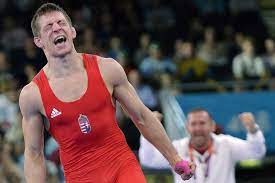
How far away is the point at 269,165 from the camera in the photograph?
438 inches

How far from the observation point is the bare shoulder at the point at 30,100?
5309 millimetres

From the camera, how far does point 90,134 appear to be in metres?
5.32

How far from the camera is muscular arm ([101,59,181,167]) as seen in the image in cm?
536

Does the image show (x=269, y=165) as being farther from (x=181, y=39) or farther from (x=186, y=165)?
(x=186, y=165)

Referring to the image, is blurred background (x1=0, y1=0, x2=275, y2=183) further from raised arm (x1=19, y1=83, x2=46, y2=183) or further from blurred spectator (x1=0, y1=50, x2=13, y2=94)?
raised arm (x1=19, y1=83, x2=46, y2=183)

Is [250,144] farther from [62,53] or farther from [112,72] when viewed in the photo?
[62,53]

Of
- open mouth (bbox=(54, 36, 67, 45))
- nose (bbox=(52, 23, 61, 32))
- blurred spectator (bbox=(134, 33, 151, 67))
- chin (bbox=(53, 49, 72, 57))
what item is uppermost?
blurred spectator (bbox=(134, 33, 151, 67))

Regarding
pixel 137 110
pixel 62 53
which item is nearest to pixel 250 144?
pixel 137 110

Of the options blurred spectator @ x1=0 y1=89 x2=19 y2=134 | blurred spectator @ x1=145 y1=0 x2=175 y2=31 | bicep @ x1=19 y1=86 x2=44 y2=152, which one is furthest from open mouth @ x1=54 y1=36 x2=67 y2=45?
blurred spectator @ x1=145 y1=0 x2=175 y2=31

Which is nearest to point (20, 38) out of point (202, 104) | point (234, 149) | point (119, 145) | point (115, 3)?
point (115, 3)

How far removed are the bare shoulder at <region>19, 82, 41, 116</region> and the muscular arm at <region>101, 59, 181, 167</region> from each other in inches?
20.0

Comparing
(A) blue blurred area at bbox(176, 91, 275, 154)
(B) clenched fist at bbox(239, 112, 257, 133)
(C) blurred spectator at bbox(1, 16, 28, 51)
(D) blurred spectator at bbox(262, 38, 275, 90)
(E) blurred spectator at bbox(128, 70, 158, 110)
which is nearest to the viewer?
(B) clenched fist at bbox(239, 112, 257, 133)

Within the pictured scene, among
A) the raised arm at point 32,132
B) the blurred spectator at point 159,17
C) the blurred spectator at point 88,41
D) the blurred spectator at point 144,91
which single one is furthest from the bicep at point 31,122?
the blurred spectator at point 159,17

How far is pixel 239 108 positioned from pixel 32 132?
609 centimetres
